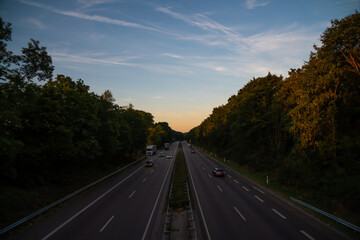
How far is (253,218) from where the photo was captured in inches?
511

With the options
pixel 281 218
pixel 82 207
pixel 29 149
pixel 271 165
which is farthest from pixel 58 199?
pixel 271 165

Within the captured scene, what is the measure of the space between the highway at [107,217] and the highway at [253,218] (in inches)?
144

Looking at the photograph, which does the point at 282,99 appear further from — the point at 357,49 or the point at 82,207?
the point at 82,207

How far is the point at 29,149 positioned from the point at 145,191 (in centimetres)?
1175

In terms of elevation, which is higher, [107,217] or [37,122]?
[37,122]

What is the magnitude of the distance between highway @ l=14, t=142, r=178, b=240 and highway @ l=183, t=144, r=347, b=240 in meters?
3.66

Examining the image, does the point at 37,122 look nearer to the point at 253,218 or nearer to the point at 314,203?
the point at 253,218

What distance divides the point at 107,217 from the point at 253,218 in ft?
34.9

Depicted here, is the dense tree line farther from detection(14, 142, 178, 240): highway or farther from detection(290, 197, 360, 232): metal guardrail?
detection(14, 142, 178, 240): highway

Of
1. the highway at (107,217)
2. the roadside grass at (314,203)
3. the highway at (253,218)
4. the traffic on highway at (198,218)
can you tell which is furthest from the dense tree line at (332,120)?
the highway at (107,217)

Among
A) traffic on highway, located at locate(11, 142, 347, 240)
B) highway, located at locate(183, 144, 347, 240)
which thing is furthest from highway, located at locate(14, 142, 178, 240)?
highway, located at locate(183, 144, 347, 240)

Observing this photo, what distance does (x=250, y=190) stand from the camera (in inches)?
806

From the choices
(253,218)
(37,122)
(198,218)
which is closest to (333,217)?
(253,218)

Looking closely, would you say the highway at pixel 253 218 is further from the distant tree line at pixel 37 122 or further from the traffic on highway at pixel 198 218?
the distant tree line at pixel 37 122
